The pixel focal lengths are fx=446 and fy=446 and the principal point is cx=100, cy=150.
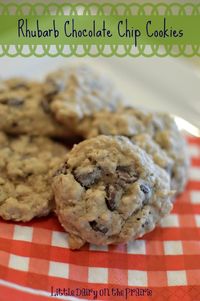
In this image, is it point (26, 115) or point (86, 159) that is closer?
point (86, 159)

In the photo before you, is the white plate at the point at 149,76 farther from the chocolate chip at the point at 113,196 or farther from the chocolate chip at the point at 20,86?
the chocolate chip at the point at 113,196

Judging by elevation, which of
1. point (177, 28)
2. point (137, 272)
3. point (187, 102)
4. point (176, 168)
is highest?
point (177, 28)

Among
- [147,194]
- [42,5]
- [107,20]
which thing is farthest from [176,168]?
[42,5]

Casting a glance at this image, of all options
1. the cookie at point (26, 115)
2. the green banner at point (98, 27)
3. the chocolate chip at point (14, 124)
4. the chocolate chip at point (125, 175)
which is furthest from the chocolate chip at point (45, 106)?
the chocolate chip at point (125, 175)

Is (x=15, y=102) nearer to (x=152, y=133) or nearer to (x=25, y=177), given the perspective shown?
(x=25, y=177)

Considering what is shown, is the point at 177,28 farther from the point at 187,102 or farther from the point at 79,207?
the point at 79,207

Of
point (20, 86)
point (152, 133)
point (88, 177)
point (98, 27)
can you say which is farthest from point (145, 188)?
point (20, 86)

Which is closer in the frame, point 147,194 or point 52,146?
point 147,194
